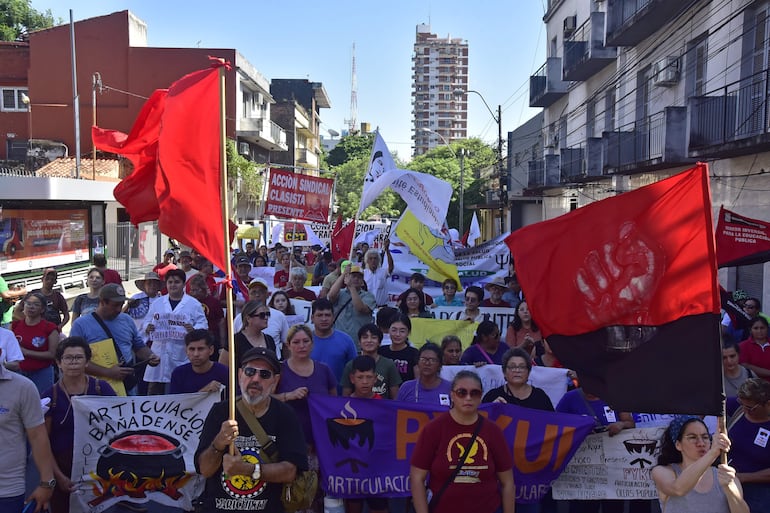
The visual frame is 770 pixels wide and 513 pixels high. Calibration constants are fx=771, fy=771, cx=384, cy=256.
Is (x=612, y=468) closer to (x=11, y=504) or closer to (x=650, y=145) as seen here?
(x=11, y=504)

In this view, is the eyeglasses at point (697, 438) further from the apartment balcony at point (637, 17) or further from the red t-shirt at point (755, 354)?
the apartment balcony at point (637, 17)

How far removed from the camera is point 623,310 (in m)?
4.19

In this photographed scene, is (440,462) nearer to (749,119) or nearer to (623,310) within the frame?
(623,310)

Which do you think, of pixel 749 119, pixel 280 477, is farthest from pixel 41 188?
pixel 280 477

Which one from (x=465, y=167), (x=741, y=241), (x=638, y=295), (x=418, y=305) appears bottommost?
(x=418, y=305)

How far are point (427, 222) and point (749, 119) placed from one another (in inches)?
262

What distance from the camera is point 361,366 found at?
18.3 ft

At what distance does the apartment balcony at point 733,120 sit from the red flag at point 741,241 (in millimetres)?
5543

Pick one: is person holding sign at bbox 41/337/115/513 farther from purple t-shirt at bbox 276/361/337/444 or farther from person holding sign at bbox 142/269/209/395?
person holding sign at bbox 142/269/209/395

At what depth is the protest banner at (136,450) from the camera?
5.31m

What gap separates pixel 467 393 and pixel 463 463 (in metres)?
0.37

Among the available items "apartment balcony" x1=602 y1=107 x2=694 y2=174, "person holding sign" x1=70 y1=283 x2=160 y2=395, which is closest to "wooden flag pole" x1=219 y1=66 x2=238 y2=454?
"person holding sign" x1=70 y1=283 x2=160 y2=395

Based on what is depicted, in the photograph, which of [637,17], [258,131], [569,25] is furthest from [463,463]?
[258,131]

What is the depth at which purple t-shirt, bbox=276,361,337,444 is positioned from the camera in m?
5.45
